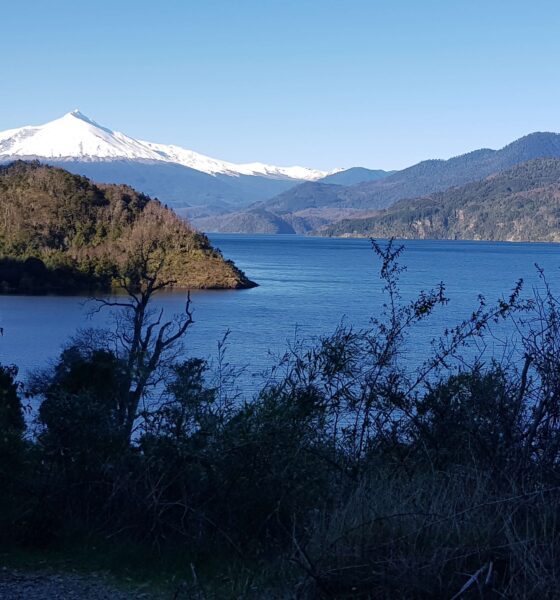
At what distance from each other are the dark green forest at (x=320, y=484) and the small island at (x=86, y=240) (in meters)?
53.5

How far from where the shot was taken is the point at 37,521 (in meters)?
6.47

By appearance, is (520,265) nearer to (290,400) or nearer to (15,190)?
(15,190)

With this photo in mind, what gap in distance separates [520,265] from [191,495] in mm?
92231

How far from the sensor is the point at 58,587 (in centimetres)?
566

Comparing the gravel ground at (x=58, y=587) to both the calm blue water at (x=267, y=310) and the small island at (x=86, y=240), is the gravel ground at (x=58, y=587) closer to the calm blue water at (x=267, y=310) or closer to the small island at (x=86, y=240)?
the calm blue water at (x=267, y=310)

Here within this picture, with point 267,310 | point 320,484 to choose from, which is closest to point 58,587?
point 320,484

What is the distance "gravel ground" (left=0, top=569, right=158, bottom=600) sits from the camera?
5.49m

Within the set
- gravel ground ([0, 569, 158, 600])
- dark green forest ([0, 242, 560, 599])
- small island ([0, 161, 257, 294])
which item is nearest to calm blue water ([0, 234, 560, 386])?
small island ([0, 161, 257, 294])

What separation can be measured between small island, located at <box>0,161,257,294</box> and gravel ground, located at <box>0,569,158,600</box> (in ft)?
181

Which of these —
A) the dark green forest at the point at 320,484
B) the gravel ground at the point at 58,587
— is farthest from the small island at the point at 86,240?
the gravel ground at the point at 58,587

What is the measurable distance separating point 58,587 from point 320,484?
187cm

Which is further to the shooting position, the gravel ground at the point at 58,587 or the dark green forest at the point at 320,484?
the gravel ground at the point at 58,587

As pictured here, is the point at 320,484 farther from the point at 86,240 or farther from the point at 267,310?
the point at 86,240

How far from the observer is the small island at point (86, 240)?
216 feet
